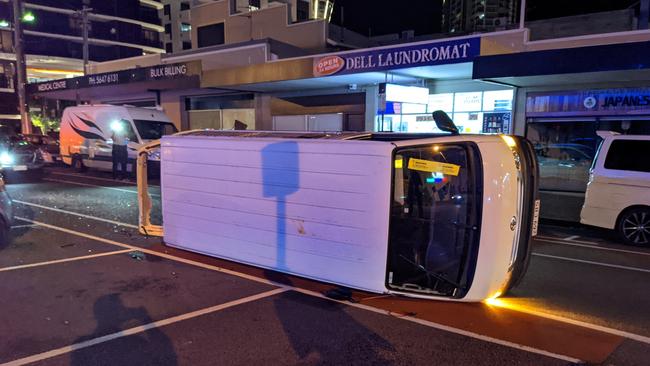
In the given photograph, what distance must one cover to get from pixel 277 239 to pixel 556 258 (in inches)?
179

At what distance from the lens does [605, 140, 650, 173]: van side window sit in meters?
8.30

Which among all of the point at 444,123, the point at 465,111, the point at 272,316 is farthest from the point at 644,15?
the point at 272,316

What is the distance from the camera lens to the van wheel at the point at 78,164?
18859mm

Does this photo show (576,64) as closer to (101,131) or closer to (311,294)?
(311,294)

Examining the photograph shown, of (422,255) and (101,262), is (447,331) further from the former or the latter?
(101,262)

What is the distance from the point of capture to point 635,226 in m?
8.40

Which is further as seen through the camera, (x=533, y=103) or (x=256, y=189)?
(x=533, y=103)

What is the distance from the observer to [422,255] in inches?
203

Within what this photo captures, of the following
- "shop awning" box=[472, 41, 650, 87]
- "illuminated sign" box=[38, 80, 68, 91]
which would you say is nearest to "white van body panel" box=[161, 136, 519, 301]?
"shop awning" box=[472, 41, 650, 87]

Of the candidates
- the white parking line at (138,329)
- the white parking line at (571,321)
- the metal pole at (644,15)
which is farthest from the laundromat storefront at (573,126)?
the white parking line at (138,329)

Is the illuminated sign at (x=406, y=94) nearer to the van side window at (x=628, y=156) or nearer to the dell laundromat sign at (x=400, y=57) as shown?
the dell laundromat sign at (x=400, y=57)

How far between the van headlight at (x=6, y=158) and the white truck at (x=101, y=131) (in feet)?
9.47

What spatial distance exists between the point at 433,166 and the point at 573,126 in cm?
1132

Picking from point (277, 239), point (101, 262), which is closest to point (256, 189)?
point (277, 239)
